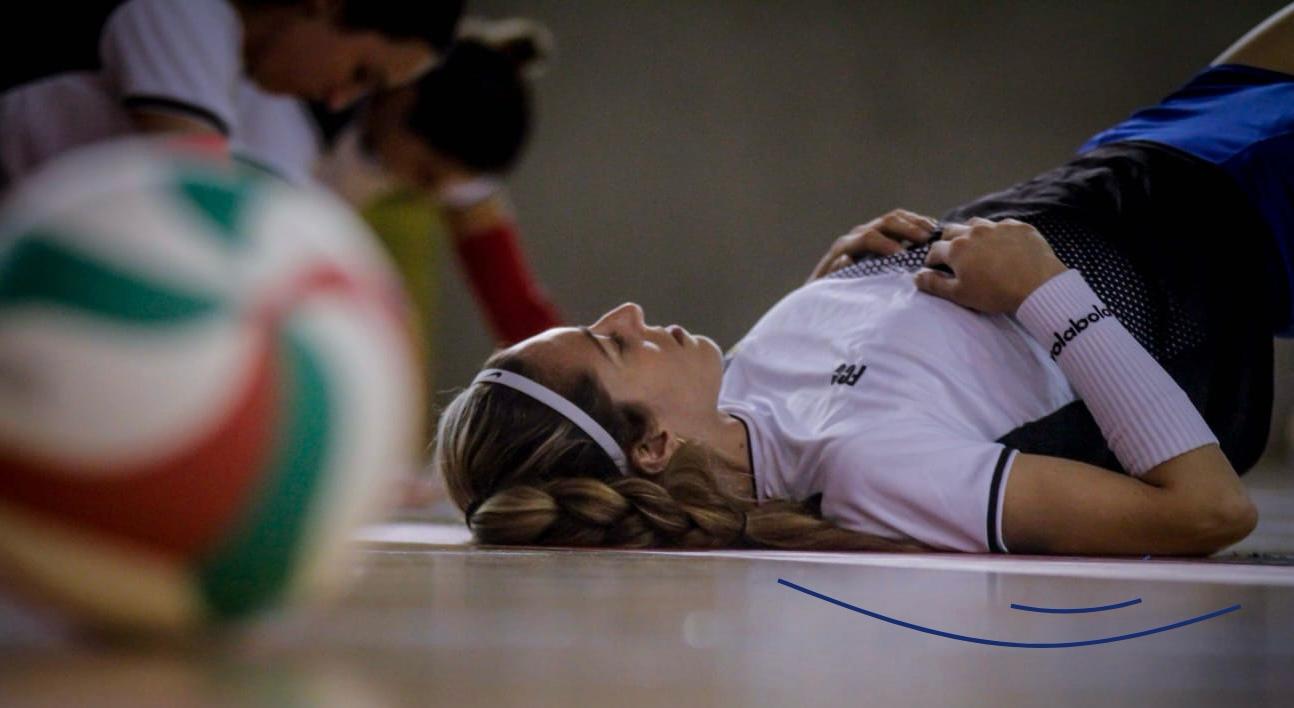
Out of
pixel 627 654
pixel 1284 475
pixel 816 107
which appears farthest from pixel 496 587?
pixel 816 107

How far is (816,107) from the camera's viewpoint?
287 inches

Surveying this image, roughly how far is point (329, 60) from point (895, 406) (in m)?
1.61

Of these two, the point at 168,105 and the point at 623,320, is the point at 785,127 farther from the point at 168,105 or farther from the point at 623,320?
the point at 623,320

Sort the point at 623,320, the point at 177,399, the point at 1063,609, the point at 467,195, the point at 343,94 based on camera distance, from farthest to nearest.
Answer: the point at 467,195 → the point at 343,94 → the point at 623,320 → the point at 1063,609 → the point at 177,399

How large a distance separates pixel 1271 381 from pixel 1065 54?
5.68m

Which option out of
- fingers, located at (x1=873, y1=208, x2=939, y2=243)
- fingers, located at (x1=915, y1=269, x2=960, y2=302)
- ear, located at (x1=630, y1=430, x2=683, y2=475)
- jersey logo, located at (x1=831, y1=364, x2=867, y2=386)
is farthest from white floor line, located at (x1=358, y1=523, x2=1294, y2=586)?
fingers, located at (x1=873, y1=208, x2=939, y2=243)

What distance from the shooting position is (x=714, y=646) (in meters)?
0.85

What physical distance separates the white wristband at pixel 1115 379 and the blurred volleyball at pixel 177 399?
3.59 ft

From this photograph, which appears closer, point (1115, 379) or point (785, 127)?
point (1115, 379)

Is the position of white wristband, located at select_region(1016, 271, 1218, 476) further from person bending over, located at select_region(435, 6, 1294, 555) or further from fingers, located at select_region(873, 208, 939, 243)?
fingers, located at select_region(873, 208, 939, 243)

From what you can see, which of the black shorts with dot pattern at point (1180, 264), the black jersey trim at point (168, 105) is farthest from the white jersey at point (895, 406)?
the black jersey trim at point (168, 105)

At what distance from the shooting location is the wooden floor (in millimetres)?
676

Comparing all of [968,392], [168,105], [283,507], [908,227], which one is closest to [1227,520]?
[968,392]

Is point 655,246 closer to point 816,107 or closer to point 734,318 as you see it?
point 734,318
